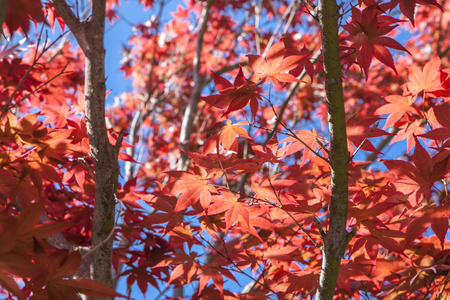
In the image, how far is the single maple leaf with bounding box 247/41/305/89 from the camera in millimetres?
1024

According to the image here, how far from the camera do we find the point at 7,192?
1.12 meters

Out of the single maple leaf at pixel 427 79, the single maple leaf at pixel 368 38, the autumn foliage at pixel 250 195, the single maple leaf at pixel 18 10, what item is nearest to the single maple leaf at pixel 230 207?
the autumn foliage at pixel 250 195

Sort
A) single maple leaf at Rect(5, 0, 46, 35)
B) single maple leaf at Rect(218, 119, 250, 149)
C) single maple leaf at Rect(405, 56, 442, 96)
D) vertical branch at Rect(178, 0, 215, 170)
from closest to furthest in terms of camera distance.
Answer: single maple leaf at Rect(5, 0, 46, 35), single maple leaf at Rect(218, 119, 250, 149), single maple leaf at Rect(405, 56, 442, 96), vertical branch at Rect(178, 0, 215, 170)

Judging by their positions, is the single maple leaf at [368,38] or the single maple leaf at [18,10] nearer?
the single maple leaf at [18,10]

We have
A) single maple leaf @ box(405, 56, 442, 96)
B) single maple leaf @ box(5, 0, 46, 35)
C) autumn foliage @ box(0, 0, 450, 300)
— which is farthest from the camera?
single maple leaf @ box(405, 56, 442, 96)

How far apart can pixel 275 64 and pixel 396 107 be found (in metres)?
0.68

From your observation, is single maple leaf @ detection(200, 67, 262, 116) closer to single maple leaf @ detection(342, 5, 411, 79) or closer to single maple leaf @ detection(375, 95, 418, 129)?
single maple leaf @ detection(342, 5, 411, 79)

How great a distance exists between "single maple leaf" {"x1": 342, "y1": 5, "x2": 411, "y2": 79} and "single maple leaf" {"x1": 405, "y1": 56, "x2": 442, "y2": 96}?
347 millimetres

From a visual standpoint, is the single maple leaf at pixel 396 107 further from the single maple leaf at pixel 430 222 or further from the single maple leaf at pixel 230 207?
the single maple leaf at pixel 230 207

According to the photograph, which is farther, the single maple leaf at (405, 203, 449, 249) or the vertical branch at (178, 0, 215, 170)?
the vertical branch at (178, 0, 215, 170)

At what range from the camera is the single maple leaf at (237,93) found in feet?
3.36

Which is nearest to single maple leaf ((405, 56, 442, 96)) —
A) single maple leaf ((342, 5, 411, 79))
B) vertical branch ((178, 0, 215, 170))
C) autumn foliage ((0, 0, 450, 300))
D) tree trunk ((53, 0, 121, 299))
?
autumn foliage ((0, 0, 450, 300))

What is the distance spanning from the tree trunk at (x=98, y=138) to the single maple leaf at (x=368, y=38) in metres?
0.82

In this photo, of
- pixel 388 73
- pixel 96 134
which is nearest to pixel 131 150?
pixel 96 134
